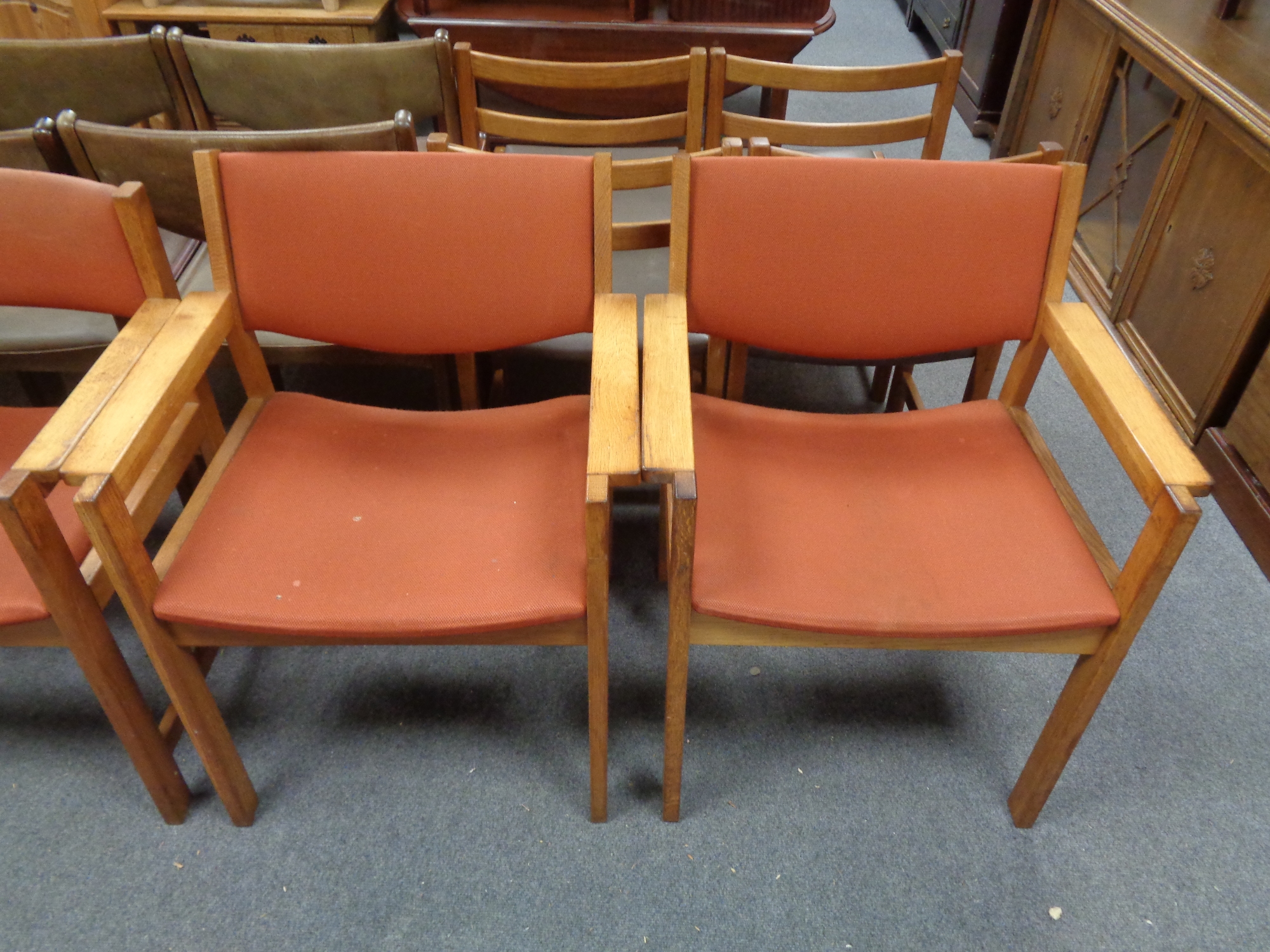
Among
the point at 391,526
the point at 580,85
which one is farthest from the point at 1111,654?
the point at 580,85

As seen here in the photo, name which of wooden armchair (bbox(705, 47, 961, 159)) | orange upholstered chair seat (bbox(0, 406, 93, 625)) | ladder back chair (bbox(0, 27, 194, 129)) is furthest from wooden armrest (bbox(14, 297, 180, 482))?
wooden armchair (bbox(705, 47, 961, 159))

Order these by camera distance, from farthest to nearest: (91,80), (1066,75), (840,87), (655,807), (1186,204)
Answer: (1066,75)
(1186,204)
(91,80)
(840,87)
(655,807)

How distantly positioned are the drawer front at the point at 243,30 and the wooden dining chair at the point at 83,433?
2.08m

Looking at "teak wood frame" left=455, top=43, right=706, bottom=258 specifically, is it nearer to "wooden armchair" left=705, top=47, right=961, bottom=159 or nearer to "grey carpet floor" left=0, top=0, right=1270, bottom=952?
"wooden armchair" left=705, top=47, right=961, bottom=159

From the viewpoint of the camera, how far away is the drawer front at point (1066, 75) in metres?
2.43

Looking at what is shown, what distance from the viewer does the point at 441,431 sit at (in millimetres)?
1280

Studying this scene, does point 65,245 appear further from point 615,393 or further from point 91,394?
point 615,393

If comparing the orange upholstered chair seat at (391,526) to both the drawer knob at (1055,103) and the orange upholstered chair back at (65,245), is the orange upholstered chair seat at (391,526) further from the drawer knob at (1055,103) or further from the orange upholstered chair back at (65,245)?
the drawer knob at (1055,103)

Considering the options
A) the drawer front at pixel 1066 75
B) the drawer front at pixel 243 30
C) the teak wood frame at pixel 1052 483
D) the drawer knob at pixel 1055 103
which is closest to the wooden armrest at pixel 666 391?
the teak wood frame at pixel 1052 483

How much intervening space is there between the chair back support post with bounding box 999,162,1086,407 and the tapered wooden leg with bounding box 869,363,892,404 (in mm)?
657

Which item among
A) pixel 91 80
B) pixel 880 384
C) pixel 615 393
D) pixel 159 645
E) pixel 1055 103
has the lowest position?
pixel 880 384

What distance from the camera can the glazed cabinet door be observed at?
5.64 ft

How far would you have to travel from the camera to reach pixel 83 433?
3.23ft

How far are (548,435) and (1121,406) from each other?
745 millimetres
